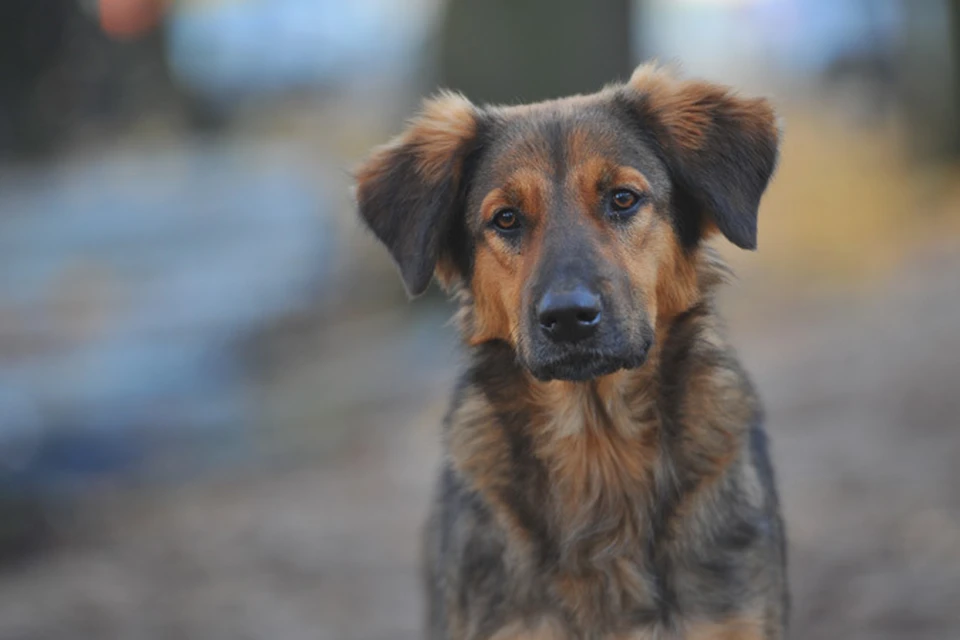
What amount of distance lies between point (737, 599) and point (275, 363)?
8085 millimetres

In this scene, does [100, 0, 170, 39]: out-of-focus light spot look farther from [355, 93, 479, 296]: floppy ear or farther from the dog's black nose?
the dog's black nose

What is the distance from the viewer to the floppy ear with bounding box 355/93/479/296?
415cm

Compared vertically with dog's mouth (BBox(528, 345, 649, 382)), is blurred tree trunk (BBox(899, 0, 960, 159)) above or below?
below

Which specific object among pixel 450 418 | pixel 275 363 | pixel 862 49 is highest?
pixel 450 418

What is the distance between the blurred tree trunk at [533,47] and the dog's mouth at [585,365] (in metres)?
6.51

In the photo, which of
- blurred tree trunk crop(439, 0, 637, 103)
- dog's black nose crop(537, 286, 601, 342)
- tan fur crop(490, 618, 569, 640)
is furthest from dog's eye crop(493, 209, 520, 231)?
blurred tree trunk crop(439, 0, 637, 103)

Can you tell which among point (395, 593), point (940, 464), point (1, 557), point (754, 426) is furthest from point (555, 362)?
point (1, 557)

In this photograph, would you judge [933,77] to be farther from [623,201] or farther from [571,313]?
[571,313]

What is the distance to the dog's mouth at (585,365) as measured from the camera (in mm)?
3658

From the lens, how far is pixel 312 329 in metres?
12.3

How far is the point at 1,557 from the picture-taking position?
24.9 ft

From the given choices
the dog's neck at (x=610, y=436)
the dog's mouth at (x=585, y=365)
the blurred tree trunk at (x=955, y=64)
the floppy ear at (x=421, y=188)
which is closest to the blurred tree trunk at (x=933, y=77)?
the blurred tree trunk at (x=955, y=64)

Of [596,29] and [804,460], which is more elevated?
[596,29]

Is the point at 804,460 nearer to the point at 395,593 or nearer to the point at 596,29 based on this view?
the point at 395,593
